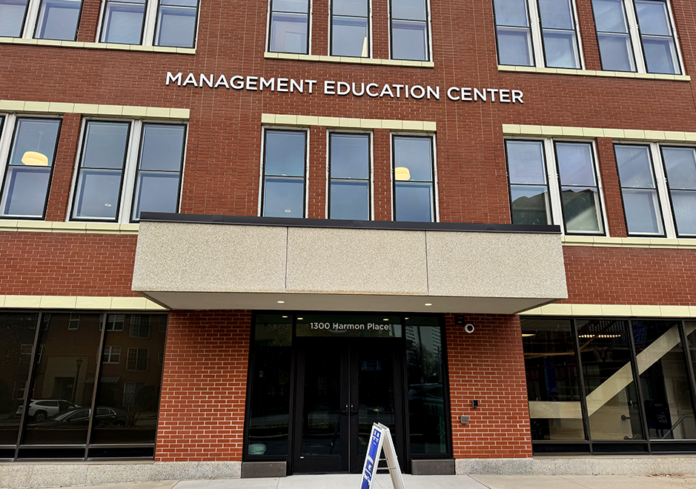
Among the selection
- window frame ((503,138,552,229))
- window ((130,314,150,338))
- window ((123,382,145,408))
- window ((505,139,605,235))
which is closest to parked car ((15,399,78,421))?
window ((123,382,145,408))

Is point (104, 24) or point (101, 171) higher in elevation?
point (104, 24)

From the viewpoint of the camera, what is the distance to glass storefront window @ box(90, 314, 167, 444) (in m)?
8.79

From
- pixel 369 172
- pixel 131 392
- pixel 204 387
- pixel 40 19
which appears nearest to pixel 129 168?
pixel 40 19

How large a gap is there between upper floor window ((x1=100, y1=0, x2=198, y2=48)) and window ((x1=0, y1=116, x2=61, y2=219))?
102 inches

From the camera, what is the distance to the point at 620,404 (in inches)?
386

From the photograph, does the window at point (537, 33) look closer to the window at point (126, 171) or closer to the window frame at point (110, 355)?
→ the window at point (126, 171)

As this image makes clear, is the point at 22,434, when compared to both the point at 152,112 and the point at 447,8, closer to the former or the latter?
the point at 152,112

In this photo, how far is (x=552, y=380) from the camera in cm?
980

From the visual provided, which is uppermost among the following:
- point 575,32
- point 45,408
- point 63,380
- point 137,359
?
point 575,32

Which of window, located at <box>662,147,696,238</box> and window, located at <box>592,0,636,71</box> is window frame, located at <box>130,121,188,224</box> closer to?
window, located at <box>592,0,636,71</box>

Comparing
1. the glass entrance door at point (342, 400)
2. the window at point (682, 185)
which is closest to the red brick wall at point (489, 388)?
the glass entrance door at point (342, 400)

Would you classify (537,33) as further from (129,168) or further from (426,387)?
(129,168)

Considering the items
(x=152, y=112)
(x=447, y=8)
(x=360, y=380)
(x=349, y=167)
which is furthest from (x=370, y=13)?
(x=360, y=380)

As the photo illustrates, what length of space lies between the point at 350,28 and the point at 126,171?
20.6 feet
